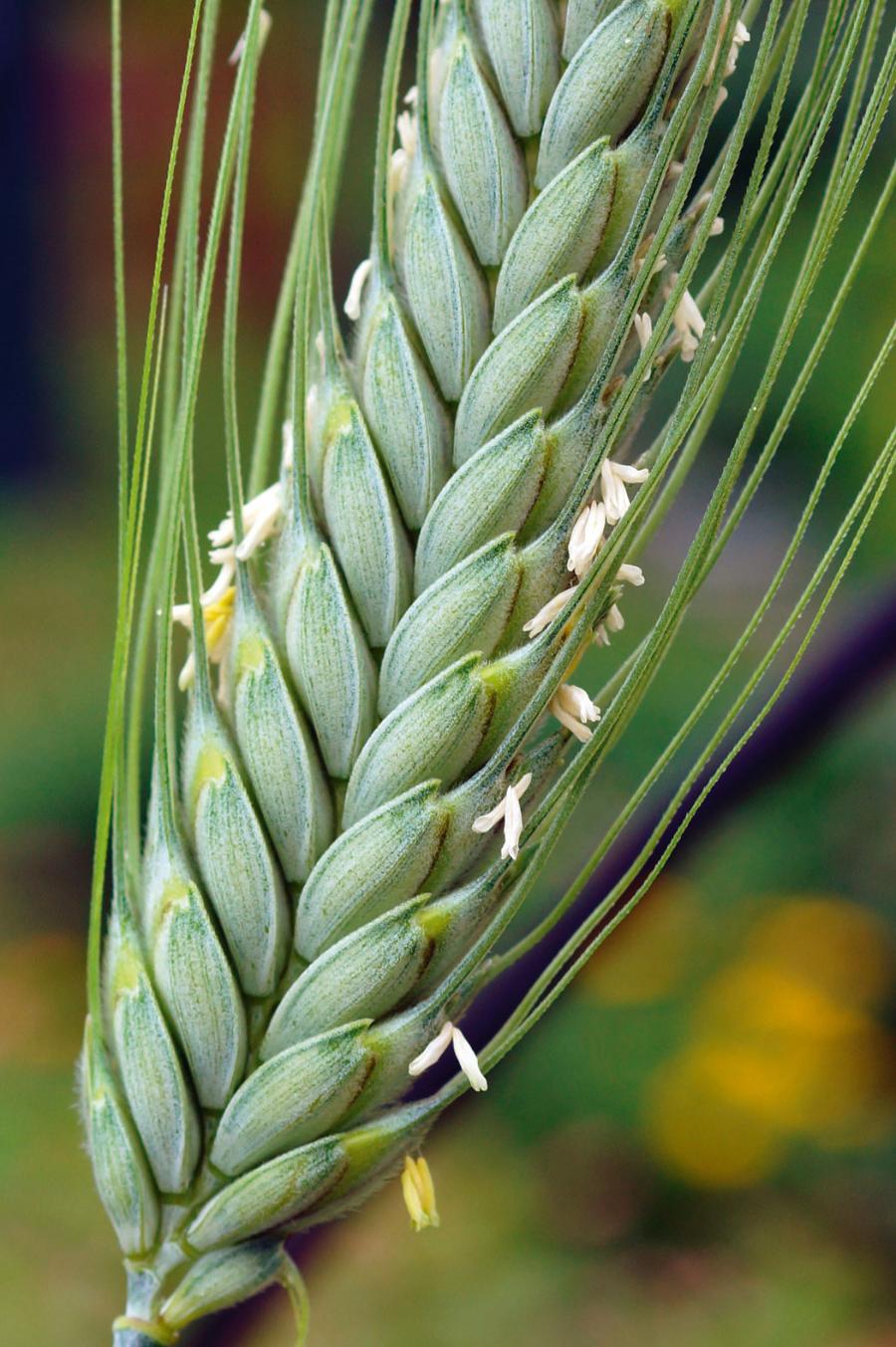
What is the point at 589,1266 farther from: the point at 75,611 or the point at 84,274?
the point at 84,274

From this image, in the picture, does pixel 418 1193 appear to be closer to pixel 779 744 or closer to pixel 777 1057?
pixel 779 744

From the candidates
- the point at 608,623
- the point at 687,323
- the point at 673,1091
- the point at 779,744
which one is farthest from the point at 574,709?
the point at 673,1091

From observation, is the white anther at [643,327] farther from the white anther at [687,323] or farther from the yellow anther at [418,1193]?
the yellow anther at [418,1193]

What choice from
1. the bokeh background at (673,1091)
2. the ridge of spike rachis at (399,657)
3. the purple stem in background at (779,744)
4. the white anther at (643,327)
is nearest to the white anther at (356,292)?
the ridge of spike rachis at (399,657)

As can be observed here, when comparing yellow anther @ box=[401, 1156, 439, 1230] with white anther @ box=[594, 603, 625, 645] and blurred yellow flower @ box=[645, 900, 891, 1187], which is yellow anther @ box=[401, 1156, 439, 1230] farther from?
blurred yellow flower @ box=[645, 900, 891, 1187]

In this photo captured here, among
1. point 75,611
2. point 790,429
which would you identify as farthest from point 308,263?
point 75,611

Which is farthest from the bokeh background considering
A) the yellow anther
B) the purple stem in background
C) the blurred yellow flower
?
the yellow anther

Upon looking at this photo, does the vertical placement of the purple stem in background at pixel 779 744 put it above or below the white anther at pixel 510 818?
below
